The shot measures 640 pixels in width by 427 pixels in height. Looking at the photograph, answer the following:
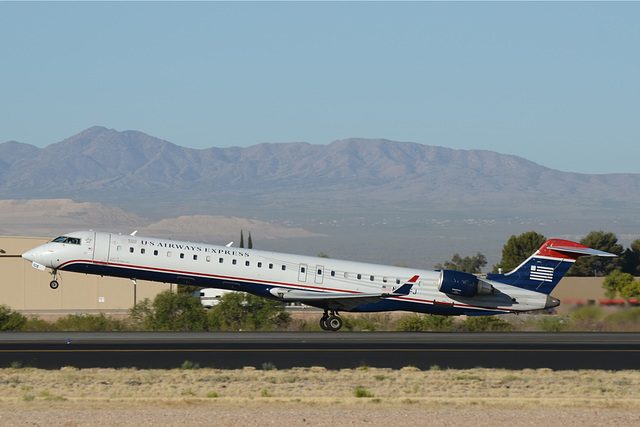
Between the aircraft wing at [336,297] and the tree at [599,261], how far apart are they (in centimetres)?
7708

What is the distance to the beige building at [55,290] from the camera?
6688cm

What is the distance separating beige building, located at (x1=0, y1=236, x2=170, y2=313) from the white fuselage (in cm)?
3466

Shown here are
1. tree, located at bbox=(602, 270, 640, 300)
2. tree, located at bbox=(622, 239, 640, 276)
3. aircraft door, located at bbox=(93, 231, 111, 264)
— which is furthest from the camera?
tree, located at bbox=(622, 239, 640, 276)

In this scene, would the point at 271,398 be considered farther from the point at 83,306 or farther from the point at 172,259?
the point at 83,306

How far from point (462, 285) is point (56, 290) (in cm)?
4189

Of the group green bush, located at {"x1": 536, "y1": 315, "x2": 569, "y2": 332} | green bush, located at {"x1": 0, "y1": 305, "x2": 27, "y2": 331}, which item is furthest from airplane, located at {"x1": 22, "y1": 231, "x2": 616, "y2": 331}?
green bush, located at {"x1": 0, "y1": 305, "x2": 27, "y2": 331}

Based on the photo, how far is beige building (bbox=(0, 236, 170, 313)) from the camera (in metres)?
66.9

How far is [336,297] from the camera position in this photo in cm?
3372

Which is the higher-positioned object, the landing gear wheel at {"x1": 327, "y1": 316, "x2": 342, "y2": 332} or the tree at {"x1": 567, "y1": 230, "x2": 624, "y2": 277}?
the tree at {"x1": 567, "y1": 230, "x2": 624, "y2": 277}

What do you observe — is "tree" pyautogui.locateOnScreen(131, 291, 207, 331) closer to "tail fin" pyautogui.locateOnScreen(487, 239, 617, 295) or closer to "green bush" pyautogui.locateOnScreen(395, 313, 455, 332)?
"green bush" pyautogui.locateOnScreen(395, 313, 455, 332)

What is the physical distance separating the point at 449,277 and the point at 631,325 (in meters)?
8.90

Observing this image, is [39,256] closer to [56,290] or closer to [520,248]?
[56,290]

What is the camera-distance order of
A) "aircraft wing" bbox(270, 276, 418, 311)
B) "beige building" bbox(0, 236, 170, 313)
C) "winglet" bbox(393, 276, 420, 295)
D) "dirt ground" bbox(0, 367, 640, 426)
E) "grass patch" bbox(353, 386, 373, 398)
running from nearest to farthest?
"dirt ground" bbox(0, 367, 640, 426) < "grass patch" bbox(353, 386, 373, 398) < "aircraft wing" bbox(270, 276, 418, 311) < "winglet" bbox(393, 276, 420, 295) < "beige building" bbox(0, 236, 170, 313)

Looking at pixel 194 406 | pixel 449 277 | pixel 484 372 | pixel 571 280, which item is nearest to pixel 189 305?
pixel 449 277
